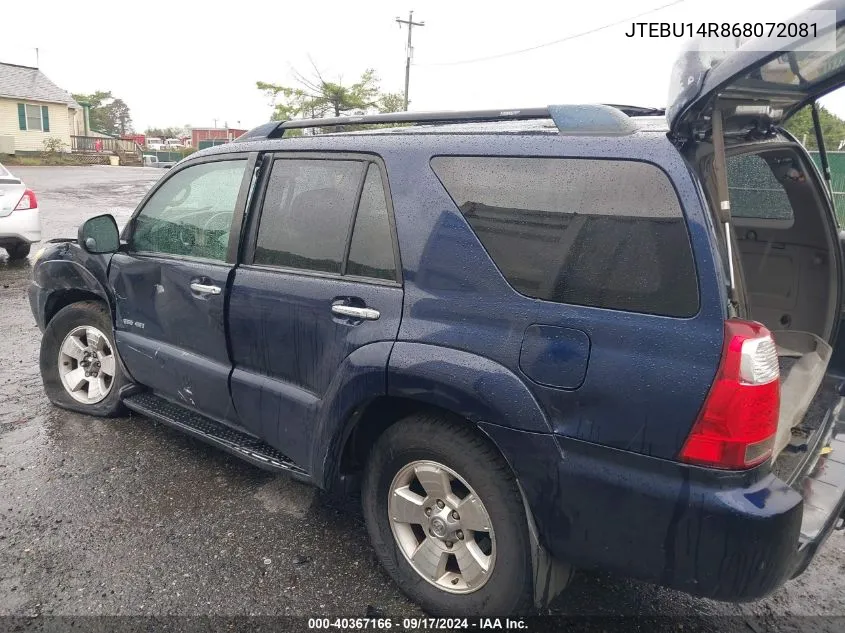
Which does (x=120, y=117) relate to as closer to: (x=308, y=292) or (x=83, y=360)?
(x=83, y=360)

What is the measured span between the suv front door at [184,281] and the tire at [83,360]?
266 millimetres

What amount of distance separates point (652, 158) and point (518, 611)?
1.57 metres

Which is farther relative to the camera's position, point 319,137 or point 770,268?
point 770,268

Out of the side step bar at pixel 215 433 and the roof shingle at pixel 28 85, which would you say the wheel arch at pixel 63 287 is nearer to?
the side step bar at pixel 215 433

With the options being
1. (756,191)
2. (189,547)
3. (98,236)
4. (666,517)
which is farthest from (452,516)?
(98,236)

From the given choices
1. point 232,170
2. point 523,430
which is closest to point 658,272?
point 523,430

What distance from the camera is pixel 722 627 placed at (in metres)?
2.44

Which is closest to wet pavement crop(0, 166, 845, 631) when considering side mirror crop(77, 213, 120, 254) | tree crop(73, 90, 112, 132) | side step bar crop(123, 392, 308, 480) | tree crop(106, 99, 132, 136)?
side step bar crop(123, 392, 308, 480)

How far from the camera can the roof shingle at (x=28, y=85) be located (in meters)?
35.7

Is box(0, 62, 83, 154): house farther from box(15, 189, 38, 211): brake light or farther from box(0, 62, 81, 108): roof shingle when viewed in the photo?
box(15, 189, 38, 211): brake light

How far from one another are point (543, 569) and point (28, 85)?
4467 centimetres

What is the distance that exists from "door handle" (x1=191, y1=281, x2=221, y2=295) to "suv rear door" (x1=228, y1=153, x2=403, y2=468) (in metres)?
0.11

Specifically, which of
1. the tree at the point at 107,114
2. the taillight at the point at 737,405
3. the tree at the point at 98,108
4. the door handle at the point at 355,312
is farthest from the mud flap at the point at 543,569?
the tree at the point at 98,108

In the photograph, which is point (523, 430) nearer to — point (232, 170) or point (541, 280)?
point (541, 280)
